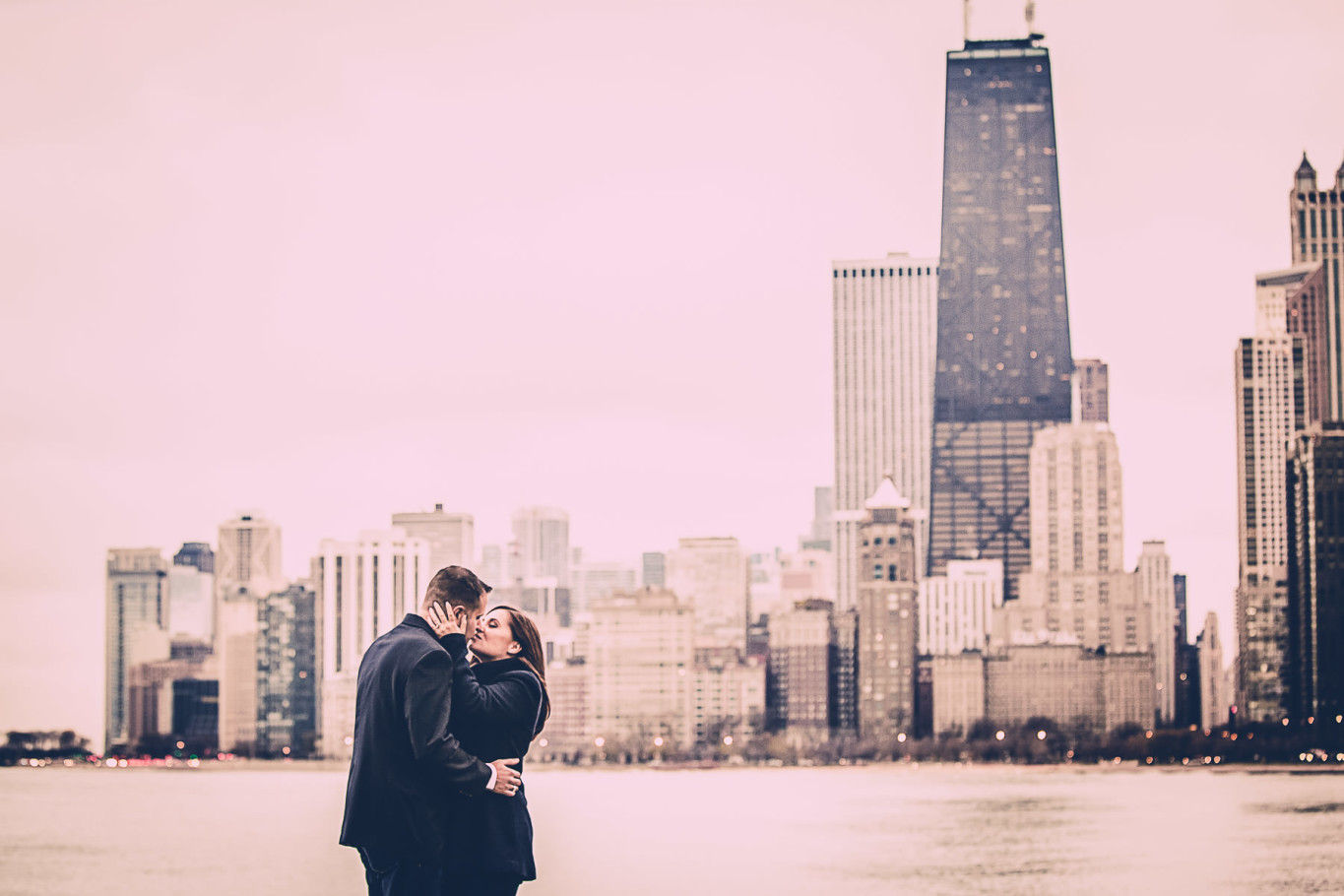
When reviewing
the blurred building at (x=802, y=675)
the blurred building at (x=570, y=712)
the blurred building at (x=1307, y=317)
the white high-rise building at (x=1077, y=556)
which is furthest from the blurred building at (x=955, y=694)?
the blurred building at (x=1307, y=317)

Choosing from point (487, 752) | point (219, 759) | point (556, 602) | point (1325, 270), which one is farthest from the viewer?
point (556, 602)

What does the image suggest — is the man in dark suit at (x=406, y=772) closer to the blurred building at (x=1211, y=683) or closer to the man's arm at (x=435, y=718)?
the man's arm at (x=435, y=718)

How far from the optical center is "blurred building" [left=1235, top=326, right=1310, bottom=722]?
73875 mm

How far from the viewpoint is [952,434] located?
100m

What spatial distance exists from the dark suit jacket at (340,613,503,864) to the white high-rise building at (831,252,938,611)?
109 meters

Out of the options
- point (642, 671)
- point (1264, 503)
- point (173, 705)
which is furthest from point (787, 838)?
point (173, 705)

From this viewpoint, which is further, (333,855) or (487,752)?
(333,855)

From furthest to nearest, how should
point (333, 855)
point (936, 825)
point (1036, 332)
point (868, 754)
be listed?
point (1036, 332) < point (868, 754) < point (936, 825) < point (333, 855)

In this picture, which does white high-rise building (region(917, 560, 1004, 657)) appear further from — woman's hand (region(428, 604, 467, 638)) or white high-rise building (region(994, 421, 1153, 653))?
woman's hand (region(428, 604, 467, 638))

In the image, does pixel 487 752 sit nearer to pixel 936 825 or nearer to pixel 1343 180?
pixel 936 825

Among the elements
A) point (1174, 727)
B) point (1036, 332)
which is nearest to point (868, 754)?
point (1174, 727)

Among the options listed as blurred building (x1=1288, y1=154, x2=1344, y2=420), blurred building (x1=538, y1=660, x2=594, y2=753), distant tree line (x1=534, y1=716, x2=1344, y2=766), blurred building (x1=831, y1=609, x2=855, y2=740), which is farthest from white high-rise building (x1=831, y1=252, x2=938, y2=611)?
distant tree line (x1=534, y1=716, x2=1344, y2=766)

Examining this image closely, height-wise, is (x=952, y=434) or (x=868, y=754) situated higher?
(x=952, y=434)

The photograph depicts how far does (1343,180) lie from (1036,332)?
1663 centimetres
